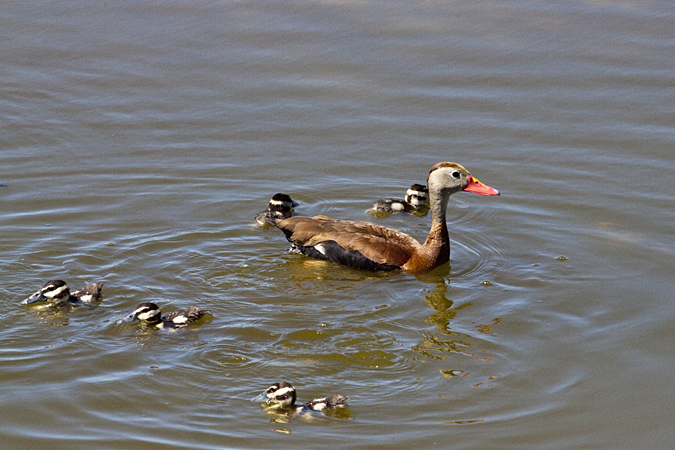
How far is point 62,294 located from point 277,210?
2.88m

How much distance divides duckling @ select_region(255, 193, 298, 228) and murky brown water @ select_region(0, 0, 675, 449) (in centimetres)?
15

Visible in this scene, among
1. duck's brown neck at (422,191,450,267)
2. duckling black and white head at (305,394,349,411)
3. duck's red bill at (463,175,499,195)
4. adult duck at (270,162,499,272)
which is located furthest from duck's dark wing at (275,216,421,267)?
duckling black and white head at (305,394,349,411)

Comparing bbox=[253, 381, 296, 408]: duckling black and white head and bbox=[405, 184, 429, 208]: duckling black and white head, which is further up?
bbox=[405, 184, 429, 208]: duckling black and white head

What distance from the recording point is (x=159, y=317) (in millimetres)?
7754

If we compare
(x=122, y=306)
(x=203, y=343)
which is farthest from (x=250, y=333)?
(x=122, y=306)

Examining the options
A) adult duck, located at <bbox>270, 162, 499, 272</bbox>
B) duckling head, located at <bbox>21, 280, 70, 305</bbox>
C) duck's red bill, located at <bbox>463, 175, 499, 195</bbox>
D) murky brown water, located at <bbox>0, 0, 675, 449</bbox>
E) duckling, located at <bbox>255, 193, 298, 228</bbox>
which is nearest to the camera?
murky brown water, located at <bbox>0, 0, 675, 449</bbox>

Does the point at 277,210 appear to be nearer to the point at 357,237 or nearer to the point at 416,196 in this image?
the point at 357,237

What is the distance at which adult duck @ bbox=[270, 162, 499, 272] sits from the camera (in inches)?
366

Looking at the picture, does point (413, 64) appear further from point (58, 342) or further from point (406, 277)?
point (58, 342)

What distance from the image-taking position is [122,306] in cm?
819

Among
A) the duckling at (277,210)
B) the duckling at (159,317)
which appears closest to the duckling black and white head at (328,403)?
the duckling at (159,317)

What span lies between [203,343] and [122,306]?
3.52 feet

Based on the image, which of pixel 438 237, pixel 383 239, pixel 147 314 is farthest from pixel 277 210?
pixel 147 314

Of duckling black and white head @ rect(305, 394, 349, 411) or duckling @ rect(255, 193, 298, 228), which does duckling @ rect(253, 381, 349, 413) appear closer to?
duckling black and white head @ rect(305, 394, 349, 411)
